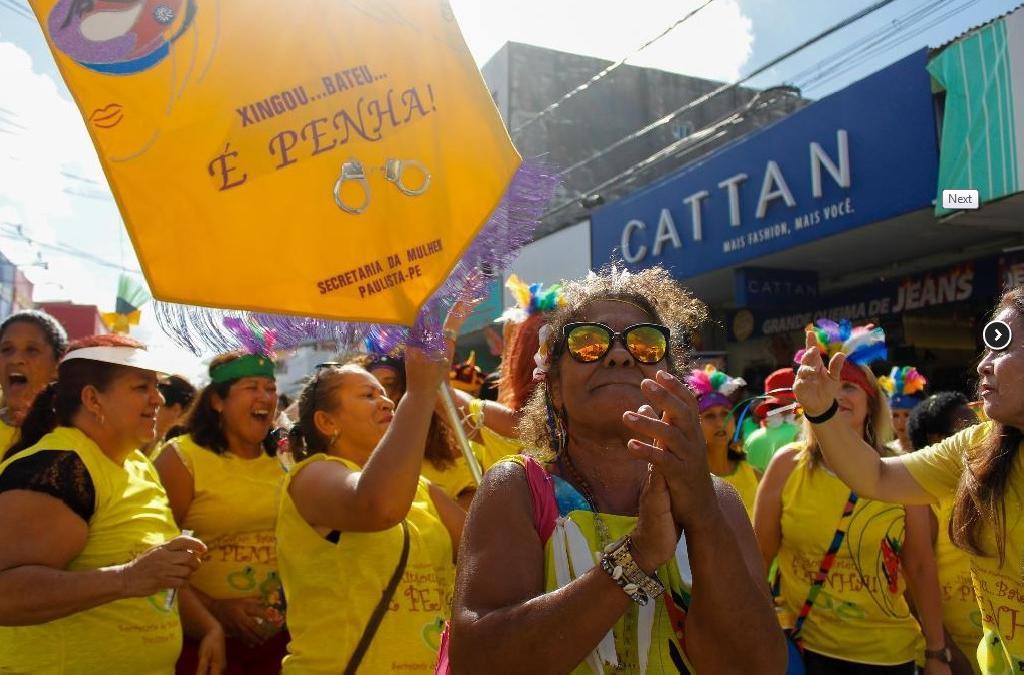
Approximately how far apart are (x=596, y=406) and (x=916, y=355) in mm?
9818

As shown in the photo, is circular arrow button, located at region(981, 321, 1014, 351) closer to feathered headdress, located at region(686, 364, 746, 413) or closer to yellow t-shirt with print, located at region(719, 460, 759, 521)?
yellow t-shirt with print, located at region(719, 460, 759, 521)

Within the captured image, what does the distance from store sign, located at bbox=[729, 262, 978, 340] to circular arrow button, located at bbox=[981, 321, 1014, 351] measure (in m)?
7.06

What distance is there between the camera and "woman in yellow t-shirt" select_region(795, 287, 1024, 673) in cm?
237

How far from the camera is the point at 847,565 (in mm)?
3461

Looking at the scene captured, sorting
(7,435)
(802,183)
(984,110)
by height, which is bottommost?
(7,435)

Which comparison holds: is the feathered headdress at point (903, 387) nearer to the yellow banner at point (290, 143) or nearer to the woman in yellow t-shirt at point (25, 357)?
the yellow banner at point (290, 143)

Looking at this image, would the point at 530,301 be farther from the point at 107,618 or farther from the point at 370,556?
the point at 107,618

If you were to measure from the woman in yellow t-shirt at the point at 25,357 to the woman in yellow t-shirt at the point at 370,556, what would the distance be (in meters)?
1.96

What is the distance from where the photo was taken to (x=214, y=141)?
198cm

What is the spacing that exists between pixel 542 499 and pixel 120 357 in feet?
6.45

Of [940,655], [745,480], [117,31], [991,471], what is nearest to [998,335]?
[991,471]

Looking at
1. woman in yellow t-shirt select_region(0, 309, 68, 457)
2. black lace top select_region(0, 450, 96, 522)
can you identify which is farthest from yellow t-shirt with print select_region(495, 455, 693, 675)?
woman in yellow t-shirt select_region(0, 309, 68, 457)

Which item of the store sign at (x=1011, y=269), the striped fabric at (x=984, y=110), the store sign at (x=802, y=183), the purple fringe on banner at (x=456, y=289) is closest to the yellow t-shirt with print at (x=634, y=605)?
the purple fringe on banner at (x=456, y=289)

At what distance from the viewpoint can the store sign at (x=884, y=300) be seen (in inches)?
344
